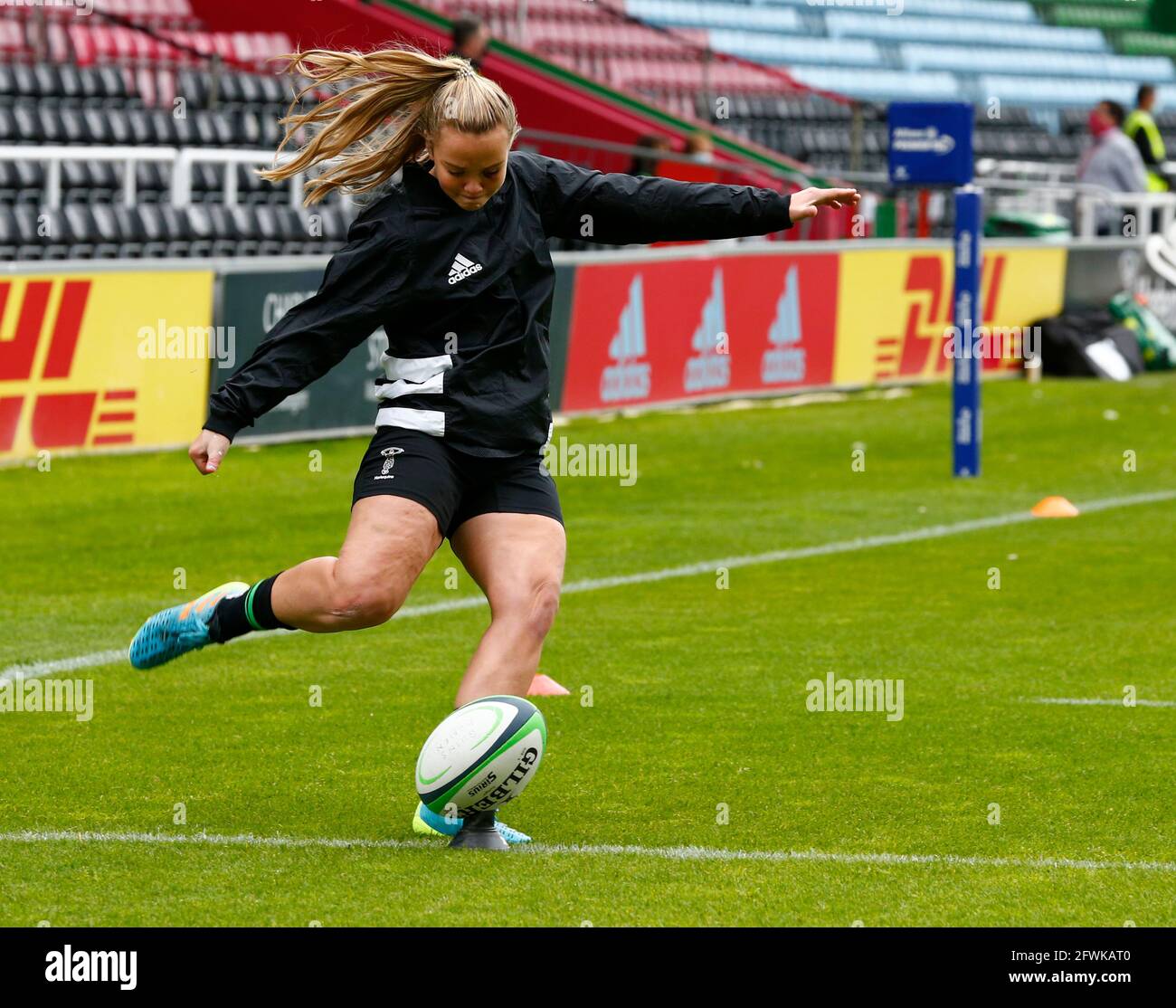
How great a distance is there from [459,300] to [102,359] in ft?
27.3

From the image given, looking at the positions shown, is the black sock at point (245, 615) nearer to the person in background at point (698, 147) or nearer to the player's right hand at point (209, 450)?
the player's right hand at point (209, 450)

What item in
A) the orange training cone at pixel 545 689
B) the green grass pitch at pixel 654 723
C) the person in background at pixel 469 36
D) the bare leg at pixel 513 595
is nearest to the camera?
the green grass pitch at pixel 654 723

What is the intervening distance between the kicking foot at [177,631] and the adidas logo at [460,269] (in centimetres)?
96

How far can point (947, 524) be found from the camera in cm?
1193

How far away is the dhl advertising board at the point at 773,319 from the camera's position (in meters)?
16.6

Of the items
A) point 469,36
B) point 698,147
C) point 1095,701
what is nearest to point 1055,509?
point 1095,701

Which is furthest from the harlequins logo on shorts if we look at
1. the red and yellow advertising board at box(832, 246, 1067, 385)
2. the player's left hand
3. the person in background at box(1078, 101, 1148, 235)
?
the person in background at box(1078, 101, 1148, 235)

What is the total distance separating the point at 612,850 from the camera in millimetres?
5367

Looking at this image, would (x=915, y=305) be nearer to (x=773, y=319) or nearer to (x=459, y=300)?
(x=773, y=319)

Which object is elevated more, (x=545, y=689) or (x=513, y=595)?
(x=513, y=595)

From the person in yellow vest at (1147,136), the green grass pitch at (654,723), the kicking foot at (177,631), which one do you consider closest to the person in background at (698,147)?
the person in yellow vest at (1147,136)

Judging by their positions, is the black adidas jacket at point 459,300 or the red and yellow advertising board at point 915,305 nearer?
the black adidas jacket at point 459,300

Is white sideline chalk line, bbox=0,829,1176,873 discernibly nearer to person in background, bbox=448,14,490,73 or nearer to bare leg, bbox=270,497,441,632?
bare leg, bbox=270,497,441,632

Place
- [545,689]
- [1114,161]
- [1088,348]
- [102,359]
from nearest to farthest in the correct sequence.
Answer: [545,689] < [102,359] < [1088,348] < [1114,161]
